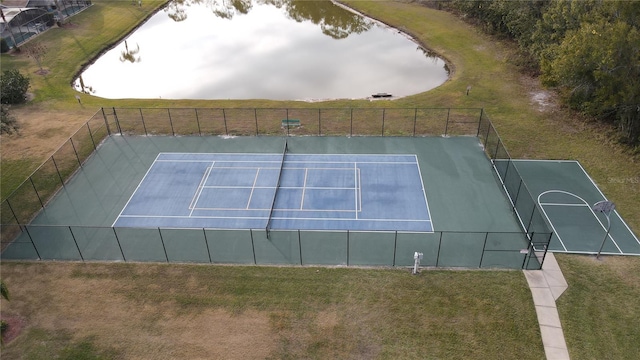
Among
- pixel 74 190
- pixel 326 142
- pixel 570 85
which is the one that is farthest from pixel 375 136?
pixel 74 190

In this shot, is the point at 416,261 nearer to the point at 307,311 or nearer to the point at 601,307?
the point at 307,311

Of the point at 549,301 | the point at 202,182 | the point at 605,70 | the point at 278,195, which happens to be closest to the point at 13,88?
the point at 202,182

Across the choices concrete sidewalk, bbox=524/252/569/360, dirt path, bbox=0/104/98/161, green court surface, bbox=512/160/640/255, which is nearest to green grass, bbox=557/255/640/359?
concrete sidewalk, bbox=524/252/569/360

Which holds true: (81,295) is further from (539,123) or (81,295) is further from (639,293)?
(539,123)

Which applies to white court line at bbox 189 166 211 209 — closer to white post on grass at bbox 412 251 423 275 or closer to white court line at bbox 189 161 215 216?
white court line at bbox 189 161 215 216

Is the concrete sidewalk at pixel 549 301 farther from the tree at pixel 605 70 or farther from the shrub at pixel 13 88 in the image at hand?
the shrub at pixel 13 88
